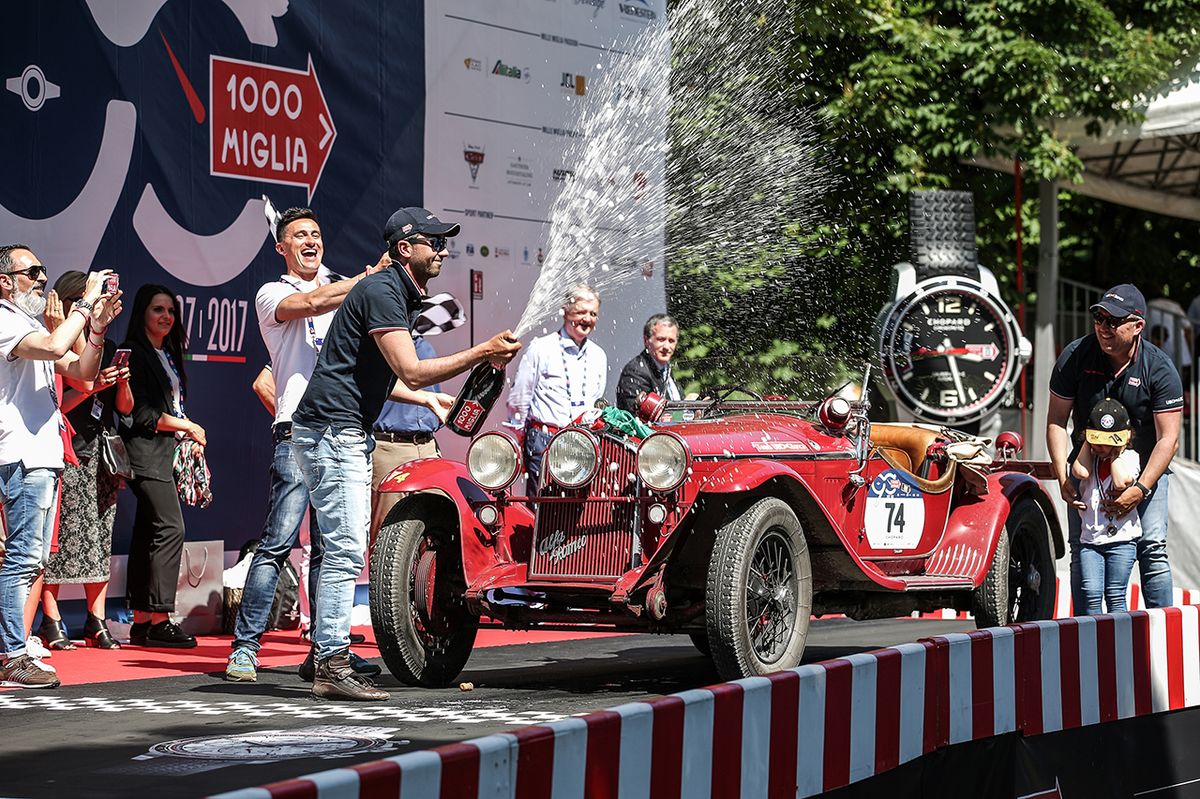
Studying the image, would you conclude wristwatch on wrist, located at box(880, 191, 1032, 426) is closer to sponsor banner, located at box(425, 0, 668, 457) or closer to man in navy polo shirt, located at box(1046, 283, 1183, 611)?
sponsor banner, located at box(425, 0, 668, 457)

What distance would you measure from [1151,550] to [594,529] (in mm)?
2502

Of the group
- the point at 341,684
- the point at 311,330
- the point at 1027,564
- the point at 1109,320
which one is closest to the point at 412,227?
the point at 311,330

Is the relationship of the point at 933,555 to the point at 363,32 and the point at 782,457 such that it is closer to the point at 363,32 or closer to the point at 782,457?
the point at 782,457

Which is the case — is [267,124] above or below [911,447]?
above

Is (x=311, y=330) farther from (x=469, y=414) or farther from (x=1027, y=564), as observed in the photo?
(x=1027, y=564)

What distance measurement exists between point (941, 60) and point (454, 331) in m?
7.35

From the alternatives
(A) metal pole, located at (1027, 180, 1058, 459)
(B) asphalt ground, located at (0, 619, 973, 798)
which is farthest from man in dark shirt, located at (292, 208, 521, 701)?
(A) metal pole, located at (1027, 180, 1058, 459)

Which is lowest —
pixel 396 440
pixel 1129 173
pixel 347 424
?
pixel 347 424

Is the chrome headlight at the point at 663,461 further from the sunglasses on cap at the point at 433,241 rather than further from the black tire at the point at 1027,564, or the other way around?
the black tire at the point at 1027,564

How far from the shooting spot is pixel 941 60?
17797 mm

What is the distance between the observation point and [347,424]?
7613mm

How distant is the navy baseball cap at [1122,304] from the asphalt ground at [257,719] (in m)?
2.42

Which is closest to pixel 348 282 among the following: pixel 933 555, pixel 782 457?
pixel 782 457

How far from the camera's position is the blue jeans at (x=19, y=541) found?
8.17 m
